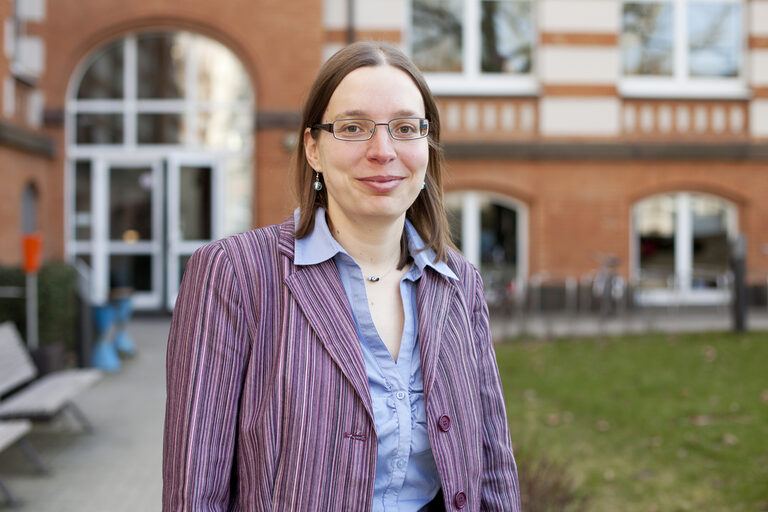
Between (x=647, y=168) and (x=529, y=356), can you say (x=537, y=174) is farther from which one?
(x=529, y=356)

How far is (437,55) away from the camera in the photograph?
14602 millimetres

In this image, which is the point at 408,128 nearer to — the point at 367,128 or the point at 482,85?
the point at 367,128

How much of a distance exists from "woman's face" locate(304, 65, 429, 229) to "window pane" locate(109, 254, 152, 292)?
12.7 metres

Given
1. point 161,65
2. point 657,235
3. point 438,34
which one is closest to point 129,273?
point 161,65

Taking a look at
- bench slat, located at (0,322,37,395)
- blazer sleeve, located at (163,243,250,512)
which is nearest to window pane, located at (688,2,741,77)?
bench slat, located at (0,322,37,395)

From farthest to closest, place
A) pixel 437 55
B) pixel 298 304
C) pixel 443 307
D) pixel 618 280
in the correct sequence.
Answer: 1. pixel 437 55
2. pixel 618 280
3. pixel 443 307
4. pixel 298 304

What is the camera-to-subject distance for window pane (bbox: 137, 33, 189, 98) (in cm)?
1387

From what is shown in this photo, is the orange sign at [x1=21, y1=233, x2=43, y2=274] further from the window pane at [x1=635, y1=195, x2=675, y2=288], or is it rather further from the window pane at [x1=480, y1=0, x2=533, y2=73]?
the window pane at [x1=635, y1=195, x2=675, y2=288]

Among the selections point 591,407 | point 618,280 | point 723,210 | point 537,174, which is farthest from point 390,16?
point 591,407

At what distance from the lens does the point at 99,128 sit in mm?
13820

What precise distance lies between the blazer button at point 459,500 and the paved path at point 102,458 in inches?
134

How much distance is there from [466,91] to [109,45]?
605 centimetres

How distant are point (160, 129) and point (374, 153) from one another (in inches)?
508

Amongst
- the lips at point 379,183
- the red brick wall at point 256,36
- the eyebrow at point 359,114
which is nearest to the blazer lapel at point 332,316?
the lips at point 379,183
